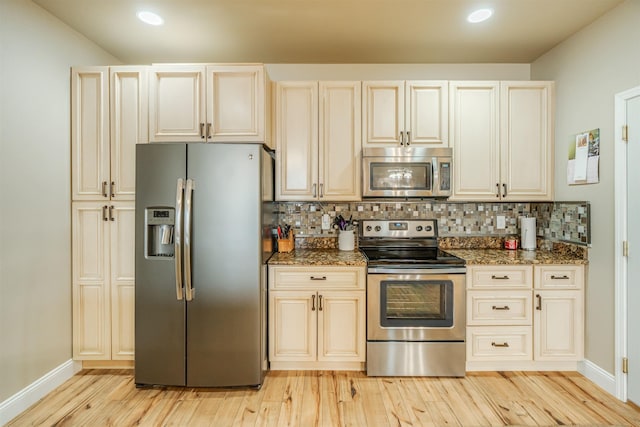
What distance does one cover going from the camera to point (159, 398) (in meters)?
2.28

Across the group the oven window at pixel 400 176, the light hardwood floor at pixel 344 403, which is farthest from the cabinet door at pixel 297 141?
the light hardwood floor at pixel 344 403

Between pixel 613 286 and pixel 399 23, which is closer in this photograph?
pixel 613 286

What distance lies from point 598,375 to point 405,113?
2.42m

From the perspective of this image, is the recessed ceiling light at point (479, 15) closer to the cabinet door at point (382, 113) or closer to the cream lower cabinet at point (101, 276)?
the cabinet door at point (382, 113)

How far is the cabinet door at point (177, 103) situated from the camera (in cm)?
255

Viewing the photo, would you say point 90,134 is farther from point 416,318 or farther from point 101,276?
point 416,318

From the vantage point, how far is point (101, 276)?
2.58 metres

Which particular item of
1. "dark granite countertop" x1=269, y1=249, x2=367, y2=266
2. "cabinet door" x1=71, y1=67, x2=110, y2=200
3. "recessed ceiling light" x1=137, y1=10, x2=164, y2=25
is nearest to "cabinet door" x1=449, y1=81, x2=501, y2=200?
"dark granite countertop" x1=269, y1=249, x2=367, y2=266

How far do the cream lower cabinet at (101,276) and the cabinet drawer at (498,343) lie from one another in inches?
103

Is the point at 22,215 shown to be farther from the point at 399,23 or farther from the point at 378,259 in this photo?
the point at 399,23

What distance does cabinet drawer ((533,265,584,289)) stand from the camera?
8.30ft

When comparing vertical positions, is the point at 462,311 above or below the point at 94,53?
below

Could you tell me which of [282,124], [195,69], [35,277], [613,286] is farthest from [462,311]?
[35,277]

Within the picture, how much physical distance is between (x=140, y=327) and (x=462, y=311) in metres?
2.32
